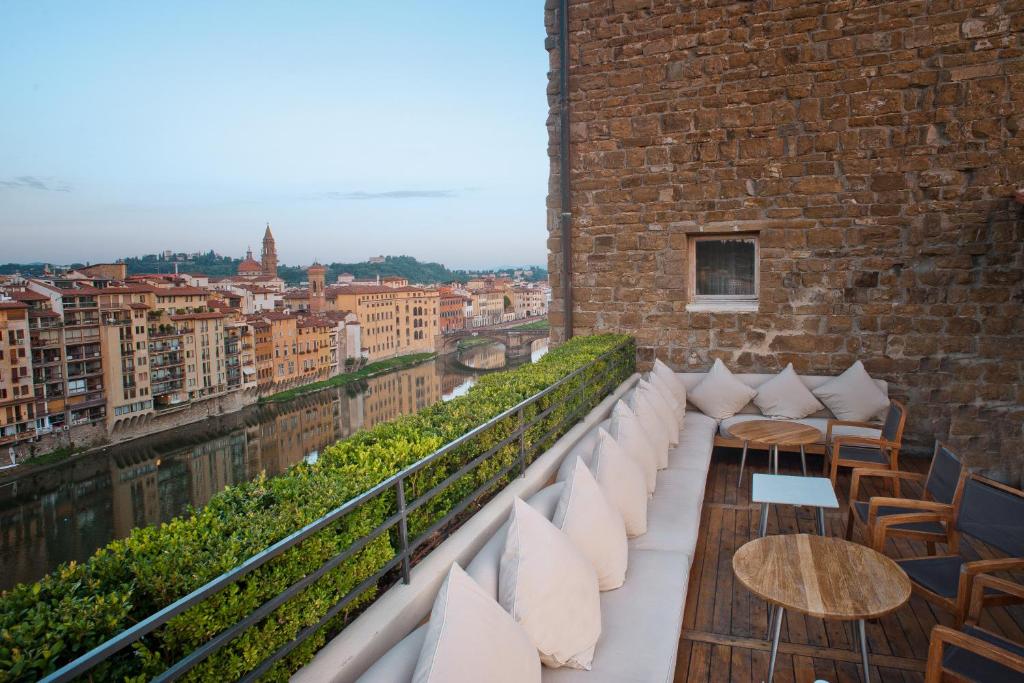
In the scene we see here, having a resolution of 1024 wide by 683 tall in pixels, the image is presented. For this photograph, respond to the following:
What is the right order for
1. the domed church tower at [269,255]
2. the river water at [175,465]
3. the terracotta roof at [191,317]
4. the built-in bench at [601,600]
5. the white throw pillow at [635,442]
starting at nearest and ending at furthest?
the built-in bench at [601,600]
the white throw pillow at [635,442]
the river water at [175,465]
the terracotta roof at [191,317]
the domed church tower at [269,255]

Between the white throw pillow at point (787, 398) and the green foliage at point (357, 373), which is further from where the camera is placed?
the green foliage at point (357, 373)

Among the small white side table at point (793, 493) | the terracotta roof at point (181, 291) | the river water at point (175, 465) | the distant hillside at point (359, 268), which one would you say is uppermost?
the distant hillside at point (359, 268)

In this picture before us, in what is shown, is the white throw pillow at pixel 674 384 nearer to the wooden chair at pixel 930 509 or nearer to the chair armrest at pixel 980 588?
the wooden chair at pixel 930 509

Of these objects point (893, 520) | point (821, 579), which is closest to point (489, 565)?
point (821, 579)

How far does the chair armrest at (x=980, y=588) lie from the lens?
1850 millimetres

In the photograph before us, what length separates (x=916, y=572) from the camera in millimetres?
2277

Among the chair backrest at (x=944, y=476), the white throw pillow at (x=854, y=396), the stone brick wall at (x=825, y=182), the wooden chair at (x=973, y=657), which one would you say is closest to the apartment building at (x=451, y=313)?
A: the stone brick wall at (x=825, y=182)

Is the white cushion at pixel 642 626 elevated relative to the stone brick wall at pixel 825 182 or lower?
lower

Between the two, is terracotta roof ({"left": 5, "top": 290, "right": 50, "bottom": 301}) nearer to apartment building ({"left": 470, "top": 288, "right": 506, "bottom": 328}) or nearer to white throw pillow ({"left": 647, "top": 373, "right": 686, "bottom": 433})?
apartment building ({"left": 470, "top": 288, "right": 506, "bottom": 328})

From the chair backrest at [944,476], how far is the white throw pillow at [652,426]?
1.29 meters

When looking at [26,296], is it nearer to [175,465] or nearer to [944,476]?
[175,465]

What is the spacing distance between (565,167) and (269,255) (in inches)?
1563

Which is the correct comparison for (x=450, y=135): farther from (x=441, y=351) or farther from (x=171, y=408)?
(x=171, y=408)

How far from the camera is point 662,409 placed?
12.9ft
